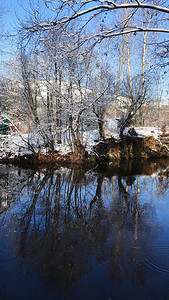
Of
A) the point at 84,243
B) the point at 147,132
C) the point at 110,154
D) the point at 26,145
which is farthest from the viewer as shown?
the point at 147,132

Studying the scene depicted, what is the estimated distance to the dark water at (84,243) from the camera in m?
3.08

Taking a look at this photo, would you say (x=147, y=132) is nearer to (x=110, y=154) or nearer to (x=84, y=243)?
(x=110, y=154)

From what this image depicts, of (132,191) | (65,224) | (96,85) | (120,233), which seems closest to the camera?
(120,233)

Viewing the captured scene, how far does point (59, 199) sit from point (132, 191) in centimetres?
235

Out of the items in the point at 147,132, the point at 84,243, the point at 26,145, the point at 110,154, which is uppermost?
the point at 147,132

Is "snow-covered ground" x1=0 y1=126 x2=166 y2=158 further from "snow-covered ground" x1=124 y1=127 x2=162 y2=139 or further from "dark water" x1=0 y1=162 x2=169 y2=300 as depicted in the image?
"dark water" x1=0 y1=162 x2=169 y2=300

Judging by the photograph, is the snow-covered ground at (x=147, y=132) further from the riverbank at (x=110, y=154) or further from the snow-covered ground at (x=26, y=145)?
the snow-covered ground at (x=26, y=145)

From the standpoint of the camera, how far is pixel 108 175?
34.6 feet

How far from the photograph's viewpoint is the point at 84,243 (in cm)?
421

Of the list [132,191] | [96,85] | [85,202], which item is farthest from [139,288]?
[96,85]

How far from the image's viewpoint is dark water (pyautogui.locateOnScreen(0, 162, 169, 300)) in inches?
121

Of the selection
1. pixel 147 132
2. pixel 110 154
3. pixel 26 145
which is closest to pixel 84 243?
pixel 26 145

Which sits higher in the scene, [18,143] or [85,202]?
[18,143]

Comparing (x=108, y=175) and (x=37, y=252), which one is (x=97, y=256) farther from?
(x=108, y=175)
